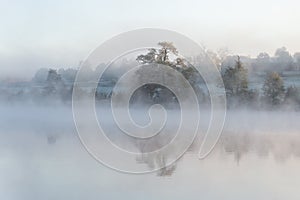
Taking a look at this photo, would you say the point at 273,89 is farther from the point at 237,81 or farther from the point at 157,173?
the point at 157,173

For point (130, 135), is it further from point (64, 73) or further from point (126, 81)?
point (64, 73)

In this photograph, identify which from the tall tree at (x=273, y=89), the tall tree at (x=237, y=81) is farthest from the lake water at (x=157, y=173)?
the tall tree at (x=273, y=89)

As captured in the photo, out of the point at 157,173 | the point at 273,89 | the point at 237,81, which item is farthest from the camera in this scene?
the point at 273,89

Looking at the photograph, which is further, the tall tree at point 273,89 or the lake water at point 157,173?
the tall tree at point 273,89

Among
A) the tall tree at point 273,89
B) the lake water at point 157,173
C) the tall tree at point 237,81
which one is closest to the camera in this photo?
the lake water at point 157,173

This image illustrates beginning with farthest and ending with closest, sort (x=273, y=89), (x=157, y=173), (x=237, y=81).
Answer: (x=273, y=89), (x=237, y=81), (x=157, y=173)

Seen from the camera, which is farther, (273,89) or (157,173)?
(273,89)

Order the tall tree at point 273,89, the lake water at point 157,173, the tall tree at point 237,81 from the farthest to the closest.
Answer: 1. the tall tree at point 273,89
2. the tall tree at point 237,81
3. the lake water at point 157,173

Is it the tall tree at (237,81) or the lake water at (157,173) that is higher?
the tall tree at (237,81)

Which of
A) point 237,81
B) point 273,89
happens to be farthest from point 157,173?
point 273,89

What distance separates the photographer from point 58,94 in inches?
311

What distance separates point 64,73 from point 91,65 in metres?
2.77

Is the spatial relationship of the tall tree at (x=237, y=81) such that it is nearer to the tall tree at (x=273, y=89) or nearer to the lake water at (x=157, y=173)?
the tall tree at (x=273, y=89)

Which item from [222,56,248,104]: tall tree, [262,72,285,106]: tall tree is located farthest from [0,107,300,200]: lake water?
[262,72,285,106]: tall tree
